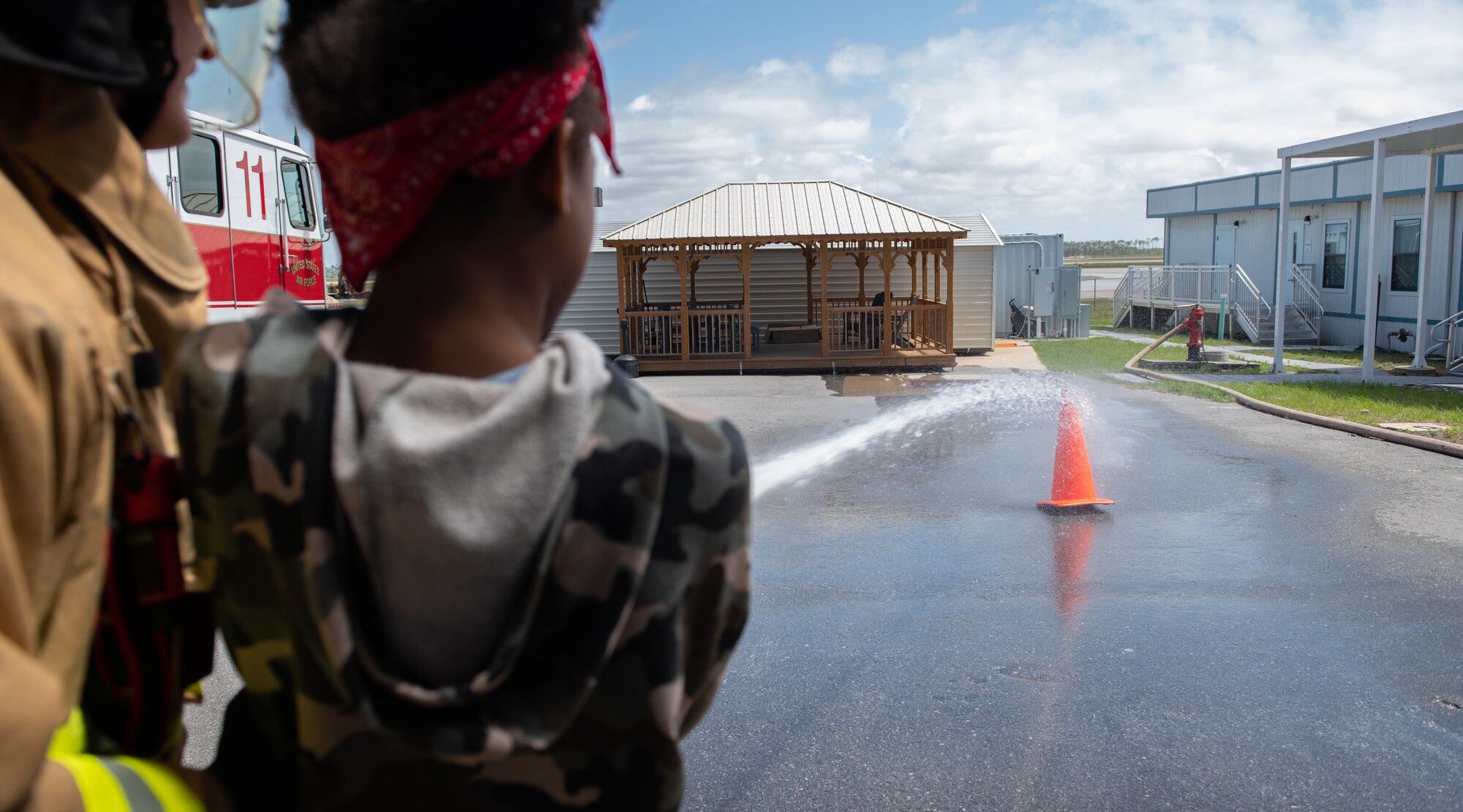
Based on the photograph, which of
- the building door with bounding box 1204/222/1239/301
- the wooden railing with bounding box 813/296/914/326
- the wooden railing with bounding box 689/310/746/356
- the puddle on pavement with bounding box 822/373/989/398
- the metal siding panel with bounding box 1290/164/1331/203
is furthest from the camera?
the building door with bounding box 1204/222/1239/301

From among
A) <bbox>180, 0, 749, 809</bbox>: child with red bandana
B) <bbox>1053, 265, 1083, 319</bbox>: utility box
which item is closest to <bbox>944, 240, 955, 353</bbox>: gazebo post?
<bbox>1053, 265, 1083, 319</bbox>: utility box

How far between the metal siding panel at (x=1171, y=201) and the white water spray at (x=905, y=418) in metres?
19.0

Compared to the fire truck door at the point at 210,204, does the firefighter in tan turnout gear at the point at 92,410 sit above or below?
below

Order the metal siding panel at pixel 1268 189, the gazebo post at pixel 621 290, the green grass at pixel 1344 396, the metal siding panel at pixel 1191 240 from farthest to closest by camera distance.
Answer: the metal siding panel at pixel 1191 240 < the metal siding panel at pixel 1268 189 < the gazebo post at pixel 621 290 < the green grass at pixel 1344 396

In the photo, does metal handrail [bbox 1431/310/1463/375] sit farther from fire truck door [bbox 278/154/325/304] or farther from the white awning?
fire truck door [bbox 278/154/325/304]

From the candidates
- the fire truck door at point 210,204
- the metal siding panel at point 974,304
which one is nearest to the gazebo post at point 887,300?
the metal siding panel at point 974,304

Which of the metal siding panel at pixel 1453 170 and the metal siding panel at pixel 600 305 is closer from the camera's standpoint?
the metal siding panel at pixel 1453 170

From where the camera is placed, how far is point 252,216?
10516mm

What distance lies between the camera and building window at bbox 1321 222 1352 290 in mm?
25516

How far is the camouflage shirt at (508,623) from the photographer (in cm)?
104

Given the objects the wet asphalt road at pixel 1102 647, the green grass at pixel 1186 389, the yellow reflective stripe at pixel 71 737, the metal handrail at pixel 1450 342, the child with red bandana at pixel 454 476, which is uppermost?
the child with red bandana at pixel 454 476

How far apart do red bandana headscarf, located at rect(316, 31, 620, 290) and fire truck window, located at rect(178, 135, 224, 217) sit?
950cm

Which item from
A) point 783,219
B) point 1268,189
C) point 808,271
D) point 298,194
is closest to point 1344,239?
point 1268,189

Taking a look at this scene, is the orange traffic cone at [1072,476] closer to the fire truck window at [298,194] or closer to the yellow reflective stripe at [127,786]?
the yellow reflective stripe at [127,786]
